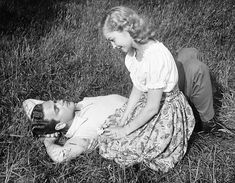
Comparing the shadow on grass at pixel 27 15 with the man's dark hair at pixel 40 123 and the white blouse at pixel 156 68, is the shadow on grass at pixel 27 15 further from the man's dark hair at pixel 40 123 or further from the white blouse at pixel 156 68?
the white blouse at pixel 156 68

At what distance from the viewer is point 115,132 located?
2713mm

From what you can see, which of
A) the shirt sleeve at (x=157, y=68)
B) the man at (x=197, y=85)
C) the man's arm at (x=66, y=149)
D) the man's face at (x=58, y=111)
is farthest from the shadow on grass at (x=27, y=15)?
the shirt sleeve at (x=157, y=68)

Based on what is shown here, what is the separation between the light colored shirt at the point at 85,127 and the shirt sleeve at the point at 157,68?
Result: 0.63m

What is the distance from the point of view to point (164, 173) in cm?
263

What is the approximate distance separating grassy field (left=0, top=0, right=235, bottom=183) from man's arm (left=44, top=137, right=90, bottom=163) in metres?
0.05

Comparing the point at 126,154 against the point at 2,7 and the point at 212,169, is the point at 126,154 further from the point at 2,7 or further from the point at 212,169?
the point at 2,7

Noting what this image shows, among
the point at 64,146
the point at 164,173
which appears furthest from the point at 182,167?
the point at 64,146

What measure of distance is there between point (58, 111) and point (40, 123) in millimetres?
167

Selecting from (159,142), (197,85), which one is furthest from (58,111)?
(197,85)

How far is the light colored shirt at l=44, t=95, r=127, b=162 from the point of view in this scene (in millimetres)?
2662

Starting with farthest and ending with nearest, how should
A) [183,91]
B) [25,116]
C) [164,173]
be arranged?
[183,91] → [25,116] → [164,173]

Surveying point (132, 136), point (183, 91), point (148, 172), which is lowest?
point (148, 172)

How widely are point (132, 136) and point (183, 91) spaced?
63cm

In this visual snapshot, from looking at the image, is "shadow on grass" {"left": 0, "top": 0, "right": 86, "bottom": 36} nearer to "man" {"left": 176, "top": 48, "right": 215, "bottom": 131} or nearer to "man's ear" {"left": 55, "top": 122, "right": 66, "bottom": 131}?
"man's ear" {"left": 55, "top": 122, "right": 66, "bottom": 131}
